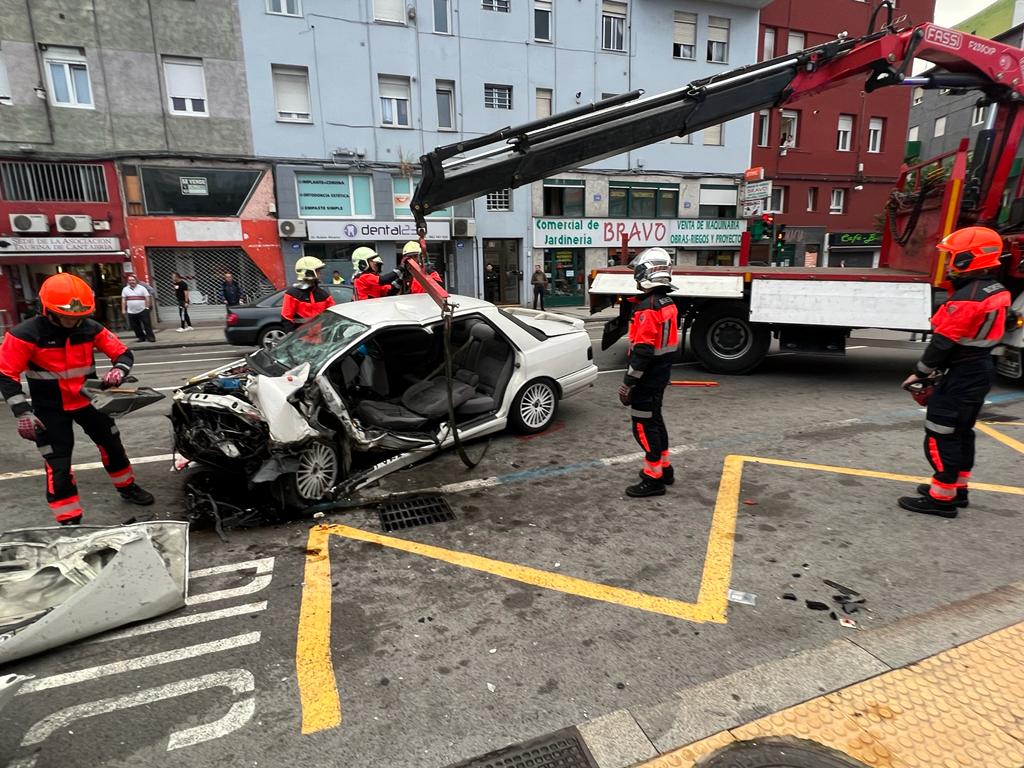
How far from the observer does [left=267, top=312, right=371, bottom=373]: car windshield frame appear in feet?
15.0

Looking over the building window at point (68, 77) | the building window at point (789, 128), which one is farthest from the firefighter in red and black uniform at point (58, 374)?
the building window at point (789, 128)

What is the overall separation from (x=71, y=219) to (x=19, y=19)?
5.47 meters

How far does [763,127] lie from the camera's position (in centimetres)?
2395

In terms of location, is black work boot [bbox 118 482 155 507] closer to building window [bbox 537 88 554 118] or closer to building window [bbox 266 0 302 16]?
building window [bbox 266 0 302 16]

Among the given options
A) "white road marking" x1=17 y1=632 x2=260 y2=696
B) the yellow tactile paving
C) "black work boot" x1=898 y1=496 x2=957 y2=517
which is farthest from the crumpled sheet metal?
"black work boot" x1=898 y1=496 x2=957 y2=517

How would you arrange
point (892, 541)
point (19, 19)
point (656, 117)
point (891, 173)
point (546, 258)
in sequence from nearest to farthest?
point (892, 541) → point (656, 117) → point (19, 19) → point (546, 258) → point (891, 173)

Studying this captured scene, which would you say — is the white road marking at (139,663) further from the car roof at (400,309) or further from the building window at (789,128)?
the building window at (789,128)

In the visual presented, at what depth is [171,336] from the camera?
15844 millimetres

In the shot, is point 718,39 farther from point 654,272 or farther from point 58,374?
point 58,374

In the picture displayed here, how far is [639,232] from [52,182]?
19744mm

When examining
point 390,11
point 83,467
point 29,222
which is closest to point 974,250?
point 83,467

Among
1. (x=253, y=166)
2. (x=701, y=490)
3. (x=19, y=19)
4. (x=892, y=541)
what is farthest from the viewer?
(x=253, y=166)

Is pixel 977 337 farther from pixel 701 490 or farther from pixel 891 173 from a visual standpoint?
pixel 891 173

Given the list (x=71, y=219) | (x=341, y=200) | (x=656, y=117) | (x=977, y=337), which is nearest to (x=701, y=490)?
(x=977, y=337)
